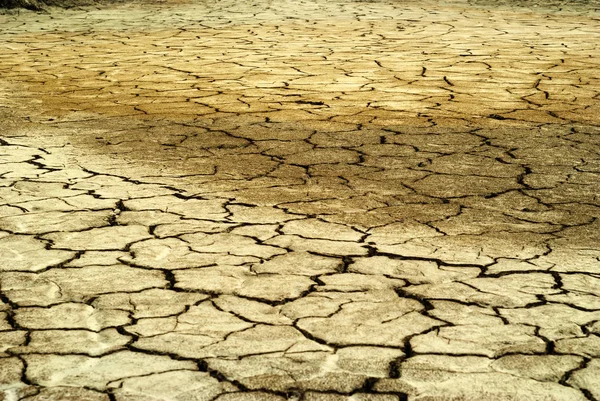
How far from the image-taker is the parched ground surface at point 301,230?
6.93ft

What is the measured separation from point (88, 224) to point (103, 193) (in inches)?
15.1

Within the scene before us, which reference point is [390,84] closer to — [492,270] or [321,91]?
[321,91]

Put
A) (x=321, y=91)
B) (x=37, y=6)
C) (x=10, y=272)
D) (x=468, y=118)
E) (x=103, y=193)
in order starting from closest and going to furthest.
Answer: (x=10, y=272)
(x=103, y=193)
(x=468, y=118)
(x=321, y=91)
(x=37, y=6)

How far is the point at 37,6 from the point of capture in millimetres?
10766

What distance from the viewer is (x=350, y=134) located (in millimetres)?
4418

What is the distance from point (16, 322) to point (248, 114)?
105 inches

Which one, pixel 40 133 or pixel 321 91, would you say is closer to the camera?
pixel 40 133

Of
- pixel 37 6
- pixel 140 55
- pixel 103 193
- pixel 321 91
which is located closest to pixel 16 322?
pixel 103 193

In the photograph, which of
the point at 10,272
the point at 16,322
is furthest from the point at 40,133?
the point at 16,322

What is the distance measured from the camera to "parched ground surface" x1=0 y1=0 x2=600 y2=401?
211 centimetres

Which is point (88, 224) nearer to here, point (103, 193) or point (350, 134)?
point (103, 193)

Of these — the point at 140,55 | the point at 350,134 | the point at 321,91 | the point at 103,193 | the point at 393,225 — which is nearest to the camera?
the point at 393,225

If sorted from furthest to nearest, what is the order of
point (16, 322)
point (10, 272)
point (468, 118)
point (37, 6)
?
point (37, 6) < point (468, 118) < point (10, 272) < point (16, 322)

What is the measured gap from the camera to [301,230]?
309cm
